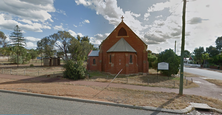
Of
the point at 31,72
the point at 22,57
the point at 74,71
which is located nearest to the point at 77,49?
the point at 31,72

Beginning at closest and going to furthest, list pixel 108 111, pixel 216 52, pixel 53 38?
pixel 108 111 → pixel 53 38 → pixel 216 52

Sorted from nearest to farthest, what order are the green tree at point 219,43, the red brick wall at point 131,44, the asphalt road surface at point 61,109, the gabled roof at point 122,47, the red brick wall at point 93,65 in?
the asphalt road surface at point 61,109, the gabled roof at point 122,47, the red brick wall at point 131,44, the red brick wall at point 93,65, the green tree at point 219,43

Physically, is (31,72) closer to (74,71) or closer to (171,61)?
(74,71)

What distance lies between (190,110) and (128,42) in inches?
726

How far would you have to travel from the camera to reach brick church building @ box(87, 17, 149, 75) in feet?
67.2

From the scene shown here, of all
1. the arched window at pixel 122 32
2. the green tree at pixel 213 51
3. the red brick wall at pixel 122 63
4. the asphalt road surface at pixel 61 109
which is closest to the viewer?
the asphalt road surface at pixel 61 109

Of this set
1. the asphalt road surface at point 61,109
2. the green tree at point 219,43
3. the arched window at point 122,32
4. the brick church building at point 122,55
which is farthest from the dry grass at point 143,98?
the green tree at point 219,43

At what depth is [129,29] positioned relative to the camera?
23.5 meters

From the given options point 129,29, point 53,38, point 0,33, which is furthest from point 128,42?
point 0,33

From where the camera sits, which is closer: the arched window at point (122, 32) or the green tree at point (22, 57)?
the arched window at point (122, 32)

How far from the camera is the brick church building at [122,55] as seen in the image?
20469 mm

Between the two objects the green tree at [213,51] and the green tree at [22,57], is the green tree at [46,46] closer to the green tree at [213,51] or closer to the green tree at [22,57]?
the green tree at [22,57]

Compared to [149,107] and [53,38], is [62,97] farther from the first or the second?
[53,38]

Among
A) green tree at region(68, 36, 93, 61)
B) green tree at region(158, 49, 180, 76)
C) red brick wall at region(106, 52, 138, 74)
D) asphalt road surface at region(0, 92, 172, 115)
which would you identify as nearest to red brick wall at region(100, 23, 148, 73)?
red brick wall at region(106, 52, 138, 74)
